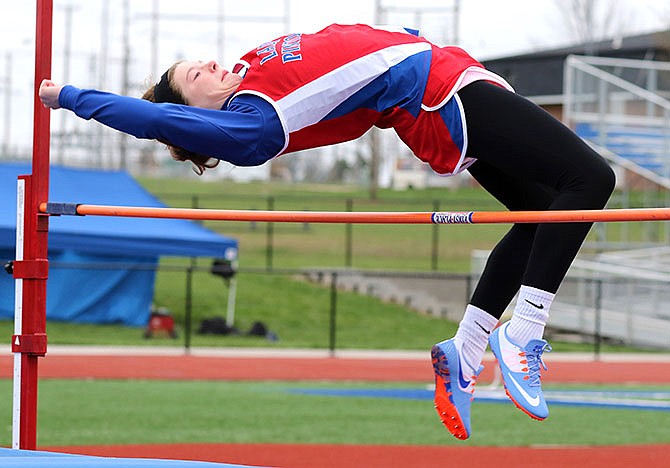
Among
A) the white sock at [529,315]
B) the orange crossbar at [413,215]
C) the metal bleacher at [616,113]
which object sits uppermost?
the metal bleacher at [616,113]

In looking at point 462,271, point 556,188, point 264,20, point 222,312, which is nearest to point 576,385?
point 222,312

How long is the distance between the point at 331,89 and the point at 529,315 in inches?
38.2

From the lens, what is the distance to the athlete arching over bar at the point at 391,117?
346cm

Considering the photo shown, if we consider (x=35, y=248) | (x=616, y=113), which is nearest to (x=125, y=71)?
(x=616, y=113)

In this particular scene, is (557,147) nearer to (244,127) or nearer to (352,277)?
(244,127)

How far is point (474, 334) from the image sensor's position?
4.01 metres

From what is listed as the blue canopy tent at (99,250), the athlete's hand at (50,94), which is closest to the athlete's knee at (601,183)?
the athlete's hand at (50,94)

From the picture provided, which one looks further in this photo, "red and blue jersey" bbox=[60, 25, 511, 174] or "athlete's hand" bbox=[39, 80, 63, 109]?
"athlete's hand" bbox=[39, 80, 63, 109]

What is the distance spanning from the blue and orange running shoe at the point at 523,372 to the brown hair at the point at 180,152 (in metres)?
1.13

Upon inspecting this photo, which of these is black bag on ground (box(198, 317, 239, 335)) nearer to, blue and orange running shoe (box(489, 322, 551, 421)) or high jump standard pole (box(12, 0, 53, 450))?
high jump standard pole (box(12, 0, 53, 450))

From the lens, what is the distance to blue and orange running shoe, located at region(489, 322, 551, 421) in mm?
3609

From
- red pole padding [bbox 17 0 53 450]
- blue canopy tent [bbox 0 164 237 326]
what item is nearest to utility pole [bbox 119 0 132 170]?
blue canopy tent [bbox 0 164 237 326]

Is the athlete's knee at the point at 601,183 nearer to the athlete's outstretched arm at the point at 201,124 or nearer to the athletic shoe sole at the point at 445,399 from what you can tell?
the athletic shoe sole at the point at 445,399

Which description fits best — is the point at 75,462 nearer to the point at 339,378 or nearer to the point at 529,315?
the point at 529,315
